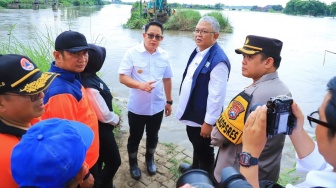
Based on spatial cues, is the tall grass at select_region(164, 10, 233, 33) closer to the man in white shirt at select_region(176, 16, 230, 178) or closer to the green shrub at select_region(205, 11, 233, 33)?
the green shrub at select_region(205, 11, 233, 33)

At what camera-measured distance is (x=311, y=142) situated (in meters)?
1.38

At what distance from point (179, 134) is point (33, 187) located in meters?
3.29

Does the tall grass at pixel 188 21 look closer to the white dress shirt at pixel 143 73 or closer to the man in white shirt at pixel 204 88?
the white dress shirt at pixel 143 73

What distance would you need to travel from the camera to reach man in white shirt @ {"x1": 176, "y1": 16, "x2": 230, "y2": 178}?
2385mm

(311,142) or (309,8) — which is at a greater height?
(309,8)

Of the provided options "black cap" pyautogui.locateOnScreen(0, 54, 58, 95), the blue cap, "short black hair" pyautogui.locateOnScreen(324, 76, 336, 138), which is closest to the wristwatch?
"short black hair" pyautogui.locateOnScreen(324, 76, 336, 138)

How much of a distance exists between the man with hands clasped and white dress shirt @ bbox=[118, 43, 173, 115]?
1.65 meters

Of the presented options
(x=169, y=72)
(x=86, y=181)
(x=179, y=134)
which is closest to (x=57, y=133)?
(x=86, y=181)

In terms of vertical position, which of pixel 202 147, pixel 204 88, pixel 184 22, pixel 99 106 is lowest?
pixel 202 147

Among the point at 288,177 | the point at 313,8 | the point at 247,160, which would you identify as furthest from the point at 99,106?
the point at 313,8

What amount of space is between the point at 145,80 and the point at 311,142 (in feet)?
5.89

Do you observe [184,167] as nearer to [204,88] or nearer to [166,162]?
[166,162]

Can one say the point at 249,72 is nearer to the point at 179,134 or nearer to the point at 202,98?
the point at 202,98

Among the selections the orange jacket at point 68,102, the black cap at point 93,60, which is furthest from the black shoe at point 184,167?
the black cap at point 93,60
